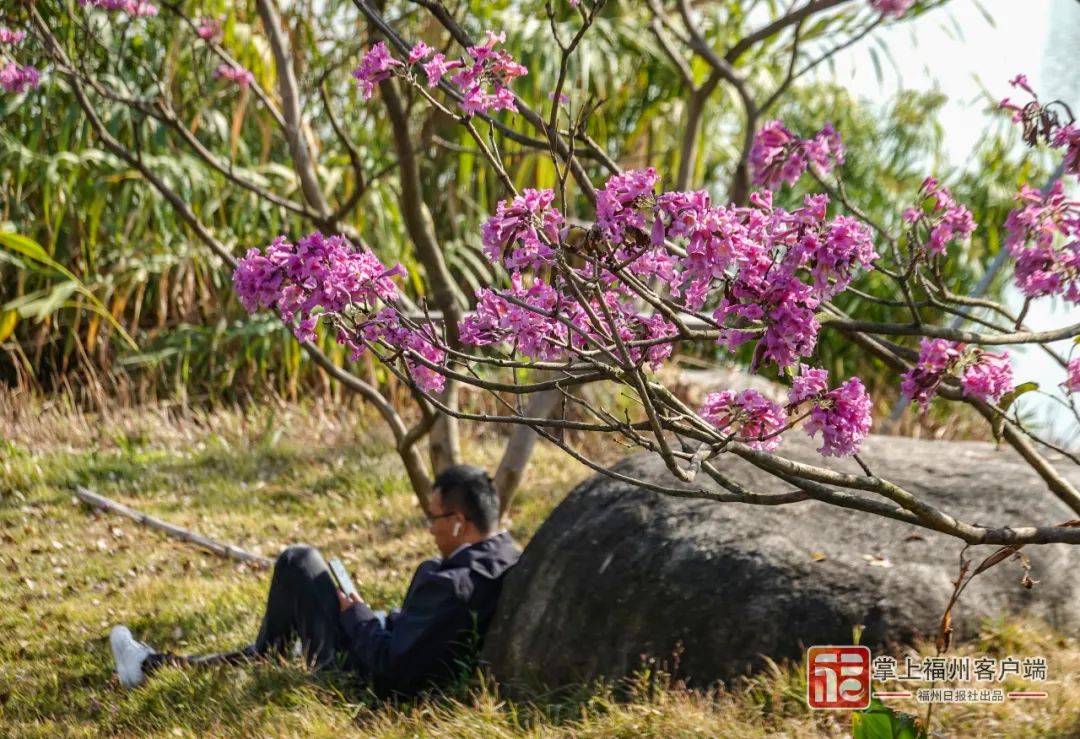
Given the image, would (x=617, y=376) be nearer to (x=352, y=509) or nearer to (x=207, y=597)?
(x=207, y=597)

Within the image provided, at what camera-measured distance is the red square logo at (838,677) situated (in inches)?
135

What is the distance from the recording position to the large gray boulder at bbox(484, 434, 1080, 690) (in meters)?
3.63

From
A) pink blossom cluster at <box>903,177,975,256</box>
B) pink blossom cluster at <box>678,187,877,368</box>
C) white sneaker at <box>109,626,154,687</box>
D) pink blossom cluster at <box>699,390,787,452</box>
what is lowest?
white sneaker at <box>109,626,154,687</box>

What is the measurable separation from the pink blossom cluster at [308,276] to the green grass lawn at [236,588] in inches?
58.9

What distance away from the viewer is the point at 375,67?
9.11 feet

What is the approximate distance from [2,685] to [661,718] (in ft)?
8.59

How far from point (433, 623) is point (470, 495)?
440mm

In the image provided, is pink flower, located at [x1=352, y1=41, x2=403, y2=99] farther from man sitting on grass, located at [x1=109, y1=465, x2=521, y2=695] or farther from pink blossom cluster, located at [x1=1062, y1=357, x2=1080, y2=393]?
pink blossom cluster, located at [x1=1062, y1=357, x2=1080, y2=393]

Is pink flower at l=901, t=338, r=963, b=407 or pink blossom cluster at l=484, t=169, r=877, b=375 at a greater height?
pink blossom cluster at l=484, t=169, r=877, b=375

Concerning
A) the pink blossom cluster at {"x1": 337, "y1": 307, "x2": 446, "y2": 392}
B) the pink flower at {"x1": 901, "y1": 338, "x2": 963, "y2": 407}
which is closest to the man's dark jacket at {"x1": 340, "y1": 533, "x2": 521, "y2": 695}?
the pink blossom cluster at {"x1": 337, "y1": 307, "x2": 446, "y2": 392}

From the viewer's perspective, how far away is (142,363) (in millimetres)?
8352

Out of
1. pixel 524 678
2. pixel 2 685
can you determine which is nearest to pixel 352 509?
pixel 2 685

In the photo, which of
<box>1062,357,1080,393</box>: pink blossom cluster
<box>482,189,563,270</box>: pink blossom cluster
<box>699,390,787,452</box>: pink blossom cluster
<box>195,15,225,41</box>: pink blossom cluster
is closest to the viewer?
<box>482,189,563,270</box>: pink blossom cluster

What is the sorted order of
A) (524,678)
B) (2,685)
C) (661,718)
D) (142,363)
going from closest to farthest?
(661,718)
(524,678)
(2,685)
(142,363)
